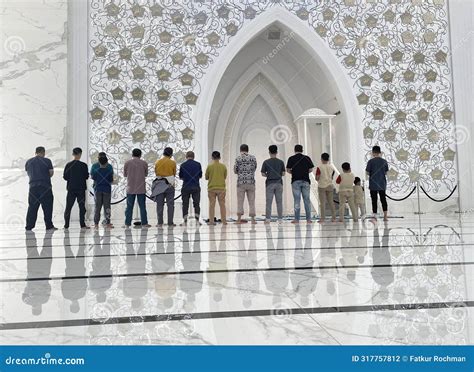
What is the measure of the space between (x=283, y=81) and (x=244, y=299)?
32.0ft

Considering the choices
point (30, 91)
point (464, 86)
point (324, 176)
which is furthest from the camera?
point (464, 86)

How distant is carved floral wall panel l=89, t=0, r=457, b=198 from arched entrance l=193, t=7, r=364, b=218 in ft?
0.56

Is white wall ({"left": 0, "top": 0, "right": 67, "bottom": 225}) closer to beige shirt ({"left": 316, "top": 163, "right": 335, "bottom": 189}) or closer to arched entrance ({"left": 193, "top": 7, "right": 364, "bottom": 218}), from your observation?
arched entrance ({"left": 193, "top": 7, "right": 364, "bottom": 218})

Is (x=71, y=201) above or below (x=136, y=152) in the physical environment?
below

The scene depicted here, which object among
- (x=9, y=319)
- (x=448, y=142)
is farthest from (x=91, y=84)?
(x=9, y=319)

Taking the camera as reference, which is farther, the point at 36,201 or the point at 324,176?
the point at 324,176

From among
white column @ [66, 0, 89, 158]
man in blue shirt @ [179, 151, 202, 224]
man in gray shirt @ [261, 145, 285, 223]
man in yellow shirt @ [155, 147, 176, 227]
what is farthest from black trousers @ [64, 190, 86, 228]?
man in gray shirt @ [261, 145, 285, 223]

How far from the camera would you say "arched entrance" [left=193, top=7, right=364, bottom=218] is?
809 centimetres

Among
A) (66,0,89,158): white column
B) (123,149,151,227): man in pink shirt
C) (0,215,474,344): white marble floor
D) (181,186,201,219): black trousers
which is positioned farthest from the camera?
(66,0,89,158): white column

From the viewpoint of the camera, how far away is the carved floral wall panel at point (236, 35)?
770 centimetres

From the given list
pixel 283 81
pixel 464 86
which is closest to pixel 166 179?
pixel 283 81

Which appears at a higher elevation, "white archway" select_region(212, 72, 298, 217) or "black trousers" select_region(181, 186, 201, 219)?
"white archway" select_region(212, 72, 298, 217)

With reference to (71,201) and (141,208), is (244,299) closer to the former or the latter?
(141,208)

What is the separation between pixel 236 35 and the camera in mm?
8125
